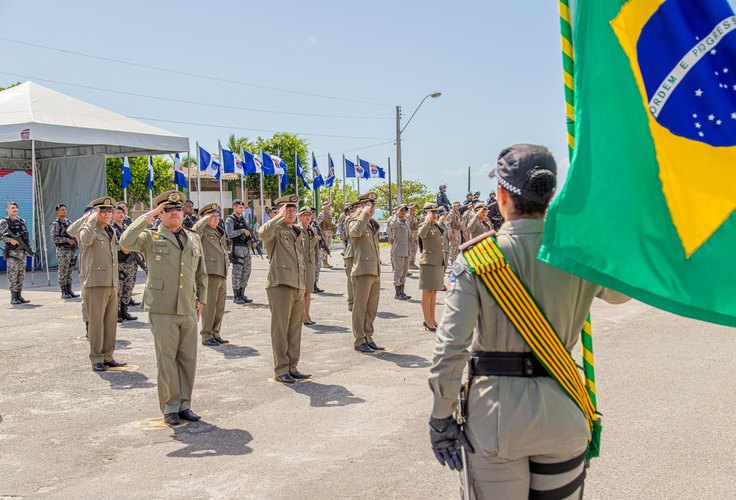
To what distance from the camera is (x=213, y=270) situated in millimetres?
11445

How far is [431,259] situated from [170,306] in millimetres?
5789

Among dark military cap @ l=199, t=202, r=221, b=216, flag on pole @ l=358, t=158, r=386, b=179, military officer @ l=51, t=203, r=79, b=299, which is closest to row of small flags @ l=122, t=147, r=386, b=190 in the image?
flag on pole @ l=358, t=158, r=386, b=179

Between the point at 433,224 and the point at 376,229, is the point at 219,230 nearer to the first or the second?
the point at 376,229

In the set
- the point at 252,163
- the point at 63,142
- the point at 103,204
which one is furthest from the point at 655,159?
the point at 252,163

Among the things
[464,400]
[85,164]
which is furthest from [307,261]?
[85,164]

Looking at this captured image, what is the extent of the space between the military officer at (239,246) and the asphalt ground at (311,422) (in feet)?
12.7

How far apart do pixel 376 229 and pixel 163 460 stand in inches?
240

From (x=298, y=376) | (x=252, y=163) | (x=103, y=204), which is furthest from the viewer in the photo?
(x=252, y=163)

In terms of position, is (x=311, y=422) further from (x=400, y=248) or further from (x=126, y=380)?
(x=400, y=248)

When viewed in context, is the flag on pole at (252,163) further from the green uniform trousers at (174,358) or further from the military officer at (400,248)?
the green uniform trousers at (174,358)

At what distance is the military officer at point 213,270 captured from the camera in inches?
424

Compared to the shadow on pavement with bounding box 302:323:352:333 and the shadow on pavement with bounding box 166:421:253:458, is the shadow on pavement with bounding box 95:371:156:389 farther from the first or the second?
the shadow on pavement with bounding box 302:323:352:333

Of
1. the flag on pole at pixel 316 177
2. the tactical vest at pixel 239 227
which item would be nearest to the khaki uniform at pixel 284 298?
the tactical vest at pixel 239 227

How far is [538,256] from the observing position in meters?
2.73
